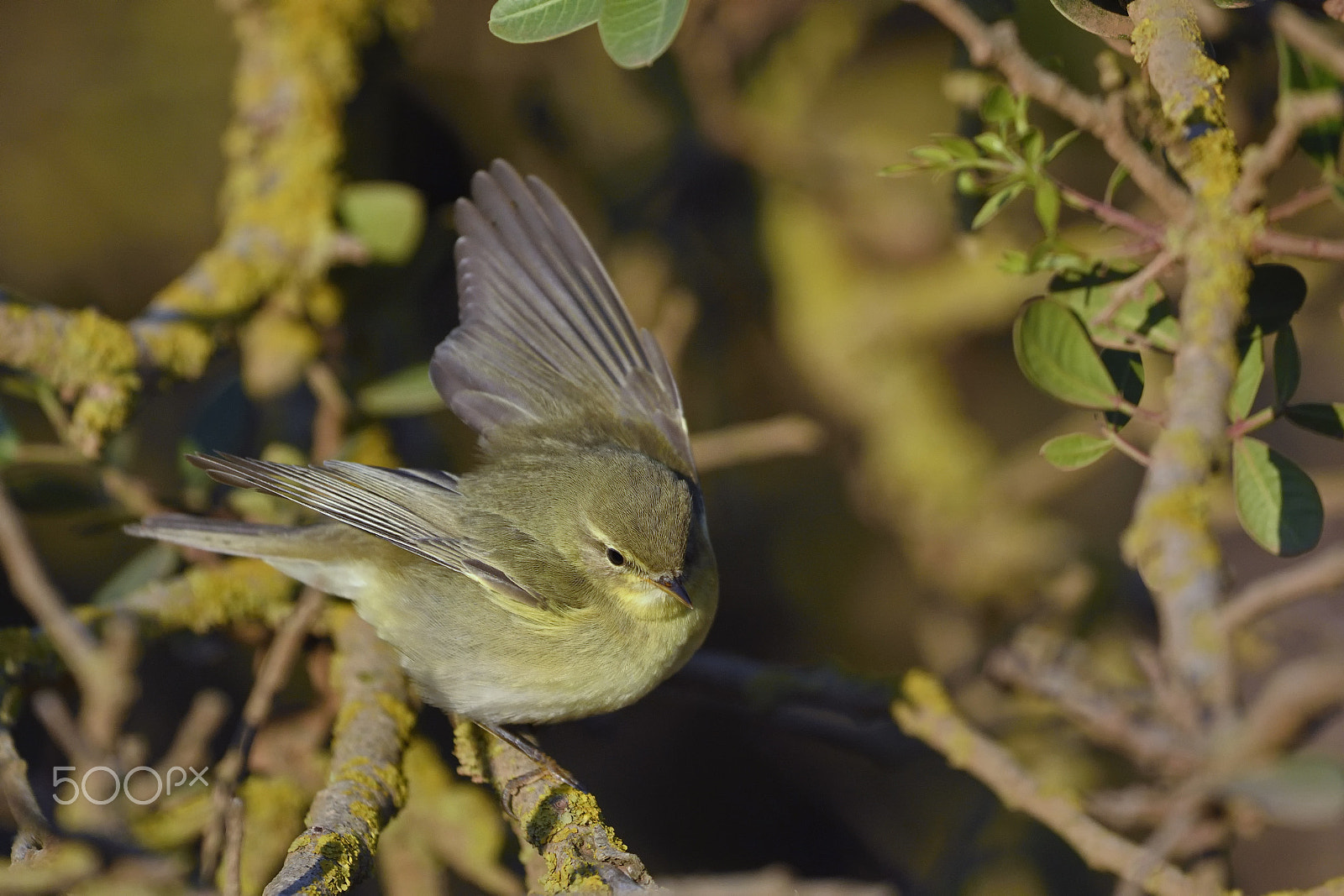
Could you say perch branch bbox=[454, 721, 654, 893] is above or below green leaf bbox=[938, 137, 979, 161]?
below

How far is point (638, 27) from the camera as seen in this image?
1719mm

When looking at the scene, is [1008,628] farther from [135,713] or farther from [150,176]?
[150,176]

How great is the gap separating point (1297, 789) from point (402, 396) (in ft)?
7.86

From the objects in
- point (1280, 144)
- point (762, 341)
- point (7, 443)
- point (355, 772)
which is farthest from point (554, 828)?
point (762, 341)

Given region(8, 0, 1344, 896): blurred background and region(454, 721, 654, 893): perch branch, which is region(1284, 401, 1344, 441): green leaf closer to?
region(454, 721, 654, 893): perch branch

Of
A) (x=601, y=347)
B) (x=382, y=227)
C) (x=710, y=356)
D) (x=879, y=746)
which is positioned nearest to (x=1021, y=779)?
(x=879, y=746)

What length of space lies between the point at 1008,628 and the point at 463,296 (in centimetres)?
200

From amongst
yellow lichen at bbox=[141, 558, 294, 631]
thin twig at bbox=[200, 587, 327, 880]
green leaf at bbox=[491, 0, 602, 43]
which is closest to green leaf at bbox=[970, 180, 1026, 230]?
green leaf at bbox=[491, 0, 602, 43]

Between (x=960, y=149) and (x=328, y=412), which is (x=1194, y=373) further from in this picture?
(x=328, y=412)

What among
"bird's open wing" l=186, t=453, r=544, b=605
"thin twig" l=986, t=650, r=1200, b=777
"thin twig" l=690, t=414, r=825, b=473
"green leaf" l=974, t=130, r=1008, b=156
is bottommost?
"thin twig" l=986, t=650, r=1200, b=777

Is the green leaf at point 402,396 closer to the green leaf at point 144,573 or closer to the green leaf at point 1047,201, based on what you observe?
the green leaf at point 144,573

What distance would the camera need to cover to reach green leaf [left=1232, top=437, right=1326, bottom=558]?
172 centimetres

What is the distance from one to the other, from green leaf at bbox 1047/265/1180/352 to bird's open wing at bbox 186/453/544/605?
1.35 m

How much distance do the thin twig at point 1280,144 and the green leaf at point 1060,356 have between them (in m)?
0.35
